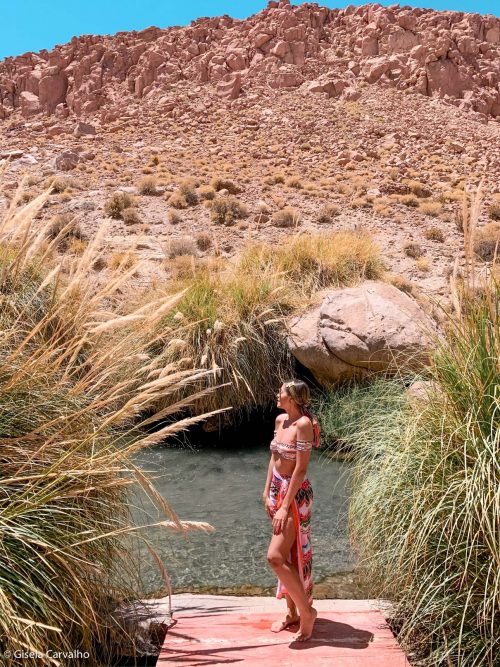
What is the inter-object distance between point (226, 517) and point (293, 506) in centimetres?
296

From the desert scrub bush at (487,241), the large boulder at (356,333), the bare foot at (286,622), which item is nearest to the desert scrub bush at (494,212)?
the desert scrub bush at (487,241)

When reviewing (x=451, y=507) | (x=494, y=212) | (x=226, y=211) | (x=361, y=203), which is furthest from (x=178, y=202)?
(x=451, y=507)

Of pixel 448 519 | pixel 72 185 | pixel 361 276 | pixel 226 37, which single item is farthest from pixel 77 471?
pixel 226 37

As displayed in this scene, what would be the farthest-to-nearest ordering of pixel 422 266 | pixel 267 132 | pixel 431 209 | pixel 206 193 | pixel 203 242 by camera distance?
pixel 267 132, pixel 206 193, pixel 431 209, pixel 203 242, pixel 422 266

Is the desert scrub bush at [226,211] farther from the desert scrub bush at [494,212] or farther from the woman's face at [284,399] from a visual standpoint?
the woman's face at [284,399]

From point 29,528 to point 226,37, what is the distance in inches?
2139

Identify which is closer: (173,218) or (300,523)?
(300,523)

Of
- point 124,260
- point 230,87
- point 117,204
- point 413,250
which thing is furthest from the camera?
point 230,87

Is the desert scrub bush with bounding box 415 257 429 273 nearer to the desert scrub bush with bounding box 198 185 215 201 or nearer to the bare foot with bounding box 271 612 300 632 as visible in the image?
the desert scrub bush with bounding box 198 185 215 201

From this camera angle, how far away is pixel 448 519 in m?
2.90

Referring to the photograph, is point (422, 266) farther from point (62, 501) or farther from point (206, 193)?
point (62, 501)

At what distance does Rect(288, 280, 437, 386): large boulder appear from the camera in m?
7.94

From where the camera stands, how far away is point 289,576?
10.3 ft

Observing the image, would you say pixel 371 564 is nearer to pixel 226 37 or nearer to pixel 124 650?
pixel 124 650
